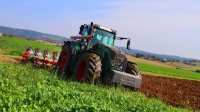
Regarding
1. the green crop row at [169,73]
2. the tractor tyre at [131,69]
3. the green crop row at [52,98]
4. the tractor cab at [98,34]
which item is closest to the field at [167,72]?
the green crop row at [169,73]

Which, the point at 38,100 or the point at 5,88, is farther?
the point at 5,88

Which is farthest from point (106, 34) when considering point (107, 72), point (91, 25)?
point (107, 72)

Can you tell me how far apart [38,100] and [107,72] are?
9268 mm

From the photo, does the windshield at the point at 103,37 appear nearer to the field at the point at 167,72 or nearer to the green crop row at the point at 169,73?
the field at the point at 167,72

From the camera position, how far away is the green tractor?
20.5 metres

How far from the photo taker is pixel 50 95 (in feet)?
43.4

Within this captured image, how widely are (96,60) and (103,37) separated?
A: 2.98 meters

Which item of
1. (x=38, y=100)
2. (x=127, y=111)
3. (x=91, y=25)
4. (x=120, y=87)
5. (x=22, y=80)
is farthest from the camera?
(x=91, y=25)

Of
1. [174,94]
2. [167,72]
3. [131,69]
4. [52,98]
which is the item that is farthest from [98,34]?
[167,72]

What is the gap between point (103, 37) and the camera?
76.3ft

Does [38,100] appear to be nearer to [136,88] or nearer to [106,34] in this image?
[136,88]

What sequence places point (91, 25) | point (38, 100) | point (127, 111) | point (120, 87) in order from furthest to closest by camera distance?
1. point (91, 25)
2. point (120, 87)
3. point (127, 111)
4. point (38, 100)

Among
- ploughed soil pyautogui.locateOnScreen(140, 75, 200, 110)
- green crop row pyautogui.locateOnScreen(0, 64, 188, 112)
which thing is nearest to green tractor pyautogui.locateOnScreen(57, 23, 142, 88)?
green crop row pyautogui.locateOnScreen(0, 64, 188, 112)

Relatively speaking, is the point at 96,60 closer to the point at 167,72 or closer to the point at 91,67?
the point at 91,67
